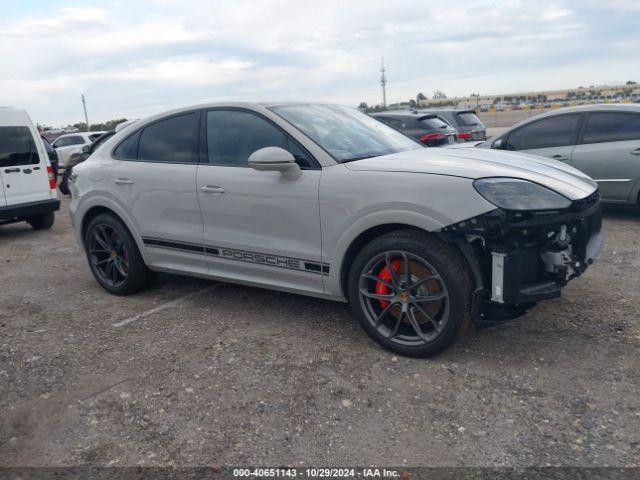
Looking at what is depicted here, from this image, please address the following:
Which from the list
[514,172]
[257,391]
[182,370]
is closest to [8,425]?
[182,370]

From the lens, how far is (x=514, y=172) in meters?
3.40

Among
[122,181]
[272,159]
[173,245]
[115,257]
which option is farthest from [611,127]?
[115,257]

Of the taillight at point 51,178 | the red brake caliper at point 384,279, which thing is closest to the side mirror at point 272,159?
the red brake caliper at point 384,279

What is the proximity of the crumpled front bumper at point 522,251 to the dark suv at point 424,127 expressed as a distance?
8.10 metres

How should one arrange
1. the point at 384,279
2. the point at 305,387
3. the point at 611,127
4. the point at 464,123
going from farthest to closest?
the point at 464,123 → the point at 611,127 → the point at 384,279 → the point at 305,387

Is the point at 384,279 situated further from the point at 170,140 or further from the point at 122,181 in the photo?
the point at 122,181

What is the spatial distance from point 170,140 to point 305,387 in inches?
97.9

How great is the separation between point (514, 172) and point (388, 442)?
178 cm

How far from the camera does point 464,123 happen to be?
13711 mm

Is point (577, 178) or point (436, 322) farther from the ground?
point (577, 178)

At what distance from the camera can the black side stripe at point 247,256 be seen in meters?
3.84

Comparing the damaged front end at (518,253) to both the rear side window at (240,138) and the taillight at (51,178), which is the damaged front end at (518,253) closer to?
the rear side window at (240,138)

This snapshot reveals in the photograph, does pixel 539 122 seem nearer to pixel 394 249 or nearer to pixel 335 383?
pixel 394 249

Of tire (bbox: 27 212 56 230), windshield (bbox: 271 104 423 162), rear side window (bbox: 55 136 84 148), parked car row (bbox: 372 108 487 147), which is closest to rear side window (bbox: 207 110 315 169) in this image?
windshield (bbox: 271 104 423 162)
